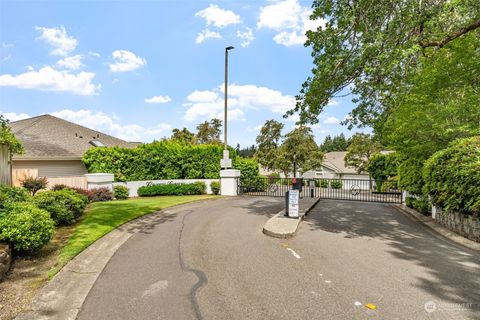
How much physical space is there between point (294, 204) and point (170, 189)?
463 inches

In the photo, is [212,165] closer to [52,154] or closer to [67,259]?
[52,154]

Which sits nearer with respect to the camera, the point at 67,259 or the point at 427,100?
the point at 67,259

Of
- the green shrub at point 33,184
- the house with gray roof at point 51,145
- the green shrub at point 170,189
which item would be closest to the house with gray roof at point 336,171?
the green shrub at point 170,189

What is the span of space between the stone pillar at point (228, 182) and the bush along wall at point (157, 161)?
1.74m

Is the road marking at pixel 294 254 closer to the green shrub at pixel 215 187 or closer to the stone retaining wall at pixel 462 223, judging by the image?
the stone retaining wall at pixel 462 223

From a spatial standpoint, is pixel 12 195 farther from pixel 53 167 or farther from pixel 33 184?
pixel 53 167

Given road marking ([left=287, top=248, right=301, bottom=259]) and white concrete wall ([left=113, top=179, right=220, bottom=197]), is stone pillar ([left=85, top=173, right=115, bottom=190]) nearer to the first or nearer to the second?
white concrete wall ([left=113, top=179, right=220, bottom=197])

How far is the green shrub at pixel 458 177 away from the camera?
25.7 feet

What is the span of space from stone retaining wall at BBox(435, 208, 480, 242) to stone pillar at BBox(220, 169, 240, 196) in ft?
43.4

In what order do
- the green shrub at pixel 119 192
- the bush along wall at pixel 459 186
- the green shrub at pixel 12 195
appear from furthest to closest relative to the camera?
the green shrub at pixel 119 192 < the green shrub at pixel 12 195 < the bush along wall at pixel 459 186

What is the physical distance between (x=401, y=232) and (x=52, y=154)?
20.3 metres

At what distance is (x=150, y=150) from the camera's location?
20.7 m

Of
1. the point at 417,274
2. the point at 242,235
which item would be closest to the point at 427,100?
the point at 417,274

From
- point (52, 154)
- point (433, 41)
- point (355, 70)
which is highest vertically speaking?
point (433, 41)
